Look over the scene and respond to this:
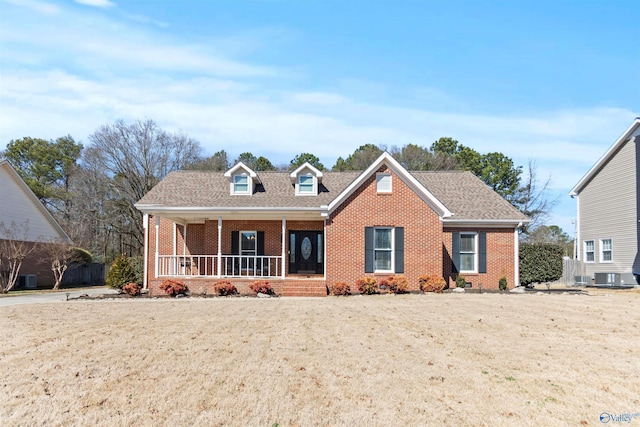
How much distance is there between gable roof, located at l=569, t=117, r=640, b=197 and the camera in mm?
25344

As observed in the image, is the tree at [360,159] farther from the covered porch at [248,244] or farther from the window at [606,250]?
the covered porch at [248,244]

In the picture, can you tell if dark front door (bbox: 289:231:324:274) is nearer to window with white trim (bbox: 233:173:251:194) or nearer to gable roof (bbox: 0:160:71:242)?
window with white trim (bbox: 233:173:251:194)

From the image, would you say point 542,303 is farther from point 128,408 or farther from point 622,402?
point 128,408

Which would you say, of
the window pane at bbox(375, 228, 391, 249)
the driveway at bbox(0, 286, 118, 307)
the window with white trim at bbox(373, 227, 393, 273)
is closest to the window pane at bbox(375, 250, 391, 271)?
the window with white trim at bbox(373, 227, 393, 273)

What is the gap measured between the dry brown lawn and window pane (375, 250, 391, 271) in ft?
24.0

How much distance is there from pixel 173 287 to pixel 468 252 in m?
11.7

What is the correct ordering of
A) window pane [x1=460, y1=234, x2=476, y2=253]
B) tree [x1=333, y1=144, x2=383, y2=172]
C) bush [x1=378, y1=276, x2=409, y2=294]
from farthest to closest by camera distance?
1. tree [x1=333, y1=144, x2=383, y2=172]
2. window pane [x1=460, y1=234, x2=476, y2=253]
3. bush [x1=378, y1=276, x2=409, y2=294]

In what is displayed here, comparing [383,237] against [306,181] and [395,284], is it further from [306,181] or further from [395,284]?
[306,181]

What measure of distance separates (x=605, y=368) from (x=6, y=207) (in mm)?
29773

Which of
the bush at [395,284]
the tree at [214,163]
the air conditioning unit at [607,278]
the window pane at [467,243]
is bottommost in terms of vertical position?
the air conditioning unit at [607,278]

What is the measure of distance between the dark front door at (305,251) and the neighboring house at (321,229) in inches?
1.6

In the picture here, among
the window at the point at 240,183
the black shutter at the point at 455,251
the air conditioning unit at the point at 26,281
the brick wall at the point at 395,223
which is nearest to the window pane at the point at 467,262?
the black shutter at the point at 455,251

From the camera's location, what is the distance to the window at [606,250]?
27.6 metres

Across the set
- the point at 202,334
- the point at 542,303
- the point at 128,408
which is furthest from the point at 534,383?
the point at 542,303
